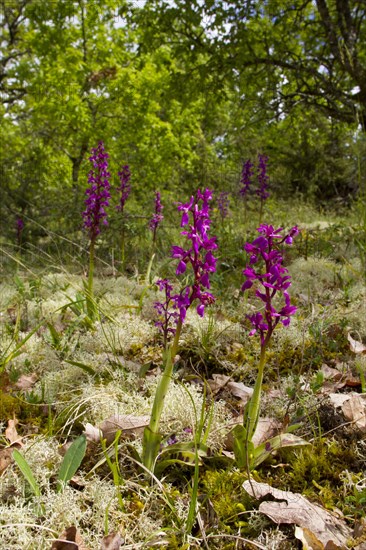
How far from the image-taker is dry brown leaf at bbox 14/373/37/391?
2270 millimetres

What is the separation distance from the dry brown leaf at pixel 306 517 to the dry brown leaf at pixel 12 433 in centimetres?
96

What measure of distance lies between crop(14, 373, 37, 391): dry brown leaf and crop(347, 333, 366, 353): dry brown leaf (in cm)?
191

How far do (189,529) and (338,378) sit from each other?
1268 millimetres

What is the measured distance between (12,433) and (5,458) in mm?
210

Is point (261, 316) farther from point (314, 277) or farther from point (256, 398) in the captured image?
point (314, 277)

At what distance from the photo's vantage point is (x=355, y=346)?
2.55m

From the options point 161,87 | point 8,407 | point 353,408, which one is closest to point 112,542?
point 8,407

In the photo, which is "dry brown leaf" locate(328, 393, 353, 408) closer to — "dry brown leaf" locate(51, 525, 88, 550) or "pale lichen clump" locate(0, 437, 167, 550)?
"pale lichen clump" locate(0, 437, 167, 550)

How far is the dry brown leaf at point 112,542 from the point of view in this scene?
1265 mm

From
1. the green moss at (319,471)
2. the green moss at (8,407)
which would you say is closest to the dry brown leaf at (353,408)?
the green moss at (319,471)

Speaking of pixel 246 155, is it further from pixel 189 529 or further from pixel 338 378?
pixel 189 529

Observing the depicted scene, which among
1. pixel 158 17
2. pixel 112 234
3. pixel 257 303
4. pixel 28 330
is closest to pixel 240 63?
pixel 158 17

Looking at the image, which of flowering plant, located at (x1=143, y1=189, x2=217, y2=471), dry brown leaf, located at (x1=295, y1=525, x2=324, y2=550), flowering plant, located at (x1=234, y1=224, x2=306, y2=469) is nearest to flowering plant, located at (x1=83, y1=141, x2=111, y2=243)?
flowering plant, located at (x1=143, y1=189, x2=217, y2=471)

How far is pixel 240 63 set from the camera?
19.4ft
